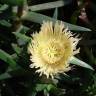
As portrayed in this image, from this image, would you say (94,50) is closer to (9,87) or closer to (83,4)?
(83,4)

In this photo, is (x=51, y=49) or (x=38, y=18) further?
(x=38, y=18)

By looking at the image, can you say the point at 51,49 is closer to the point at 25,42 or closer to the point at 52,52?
the point at 52,52

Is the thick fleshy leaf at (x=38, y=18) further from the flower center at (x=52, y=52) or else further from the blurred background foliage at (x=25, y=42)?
the flower center at (x=52, y=52)

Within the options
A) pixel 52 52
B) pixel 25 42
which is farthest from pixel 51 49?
pixel 25 42

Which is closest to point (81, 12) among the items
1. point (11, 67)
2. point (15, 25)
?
point (15, 25)

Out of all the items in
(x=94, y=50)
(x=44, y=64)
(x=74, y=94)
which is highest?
(x=44, y=64)

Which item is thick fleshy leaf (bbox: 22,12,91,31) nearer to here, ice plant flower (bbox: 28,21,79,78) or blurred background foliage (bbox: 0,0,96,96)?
blurred background foliage (bbox: 0,0,96,96)

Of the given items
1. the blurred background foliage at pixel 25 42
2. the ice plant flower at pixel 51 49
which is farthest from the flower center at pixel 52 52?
the blurred background foliage at pixel 25 42
